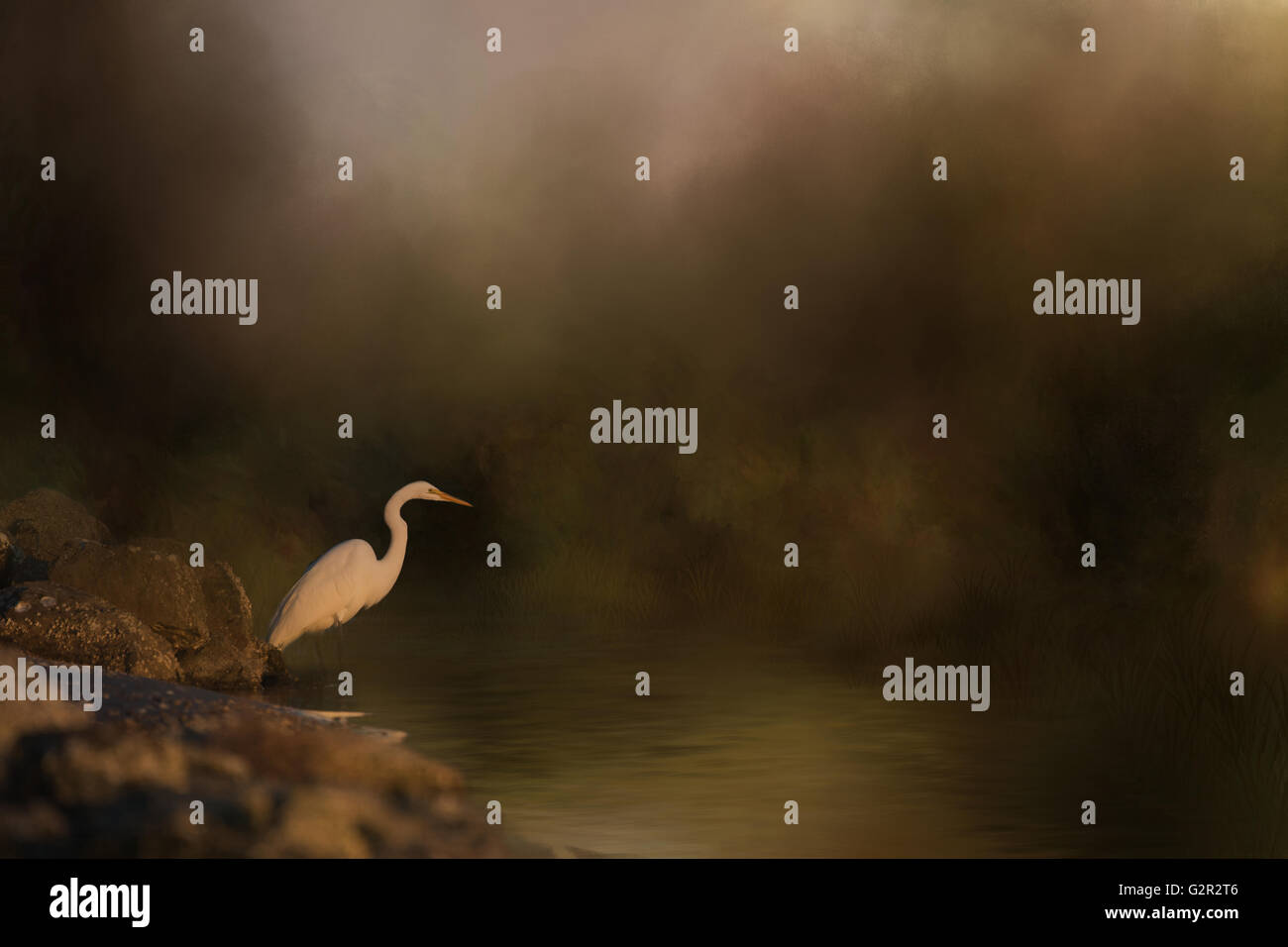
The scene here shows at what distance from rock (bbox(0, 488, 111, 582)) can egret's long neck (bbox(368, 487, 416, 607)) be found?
2.72 meters

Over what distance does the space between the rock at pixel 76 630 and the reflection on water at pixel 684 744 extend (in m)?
1.28

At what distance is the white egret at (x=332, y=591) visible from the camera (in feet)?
44.9

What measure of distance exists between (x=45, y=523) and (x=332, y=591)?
315 cm

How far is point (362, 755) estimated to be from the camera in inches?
364

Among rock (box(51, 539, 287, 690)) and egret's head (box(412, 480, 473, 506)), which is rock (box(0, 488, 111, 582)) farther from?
egret's head (box(412, 480, 473, 506))

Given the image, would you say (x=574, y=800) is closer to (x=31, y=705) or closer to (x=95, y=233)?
(x=31, y=705)

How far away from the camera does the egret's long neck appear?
46.3 feet

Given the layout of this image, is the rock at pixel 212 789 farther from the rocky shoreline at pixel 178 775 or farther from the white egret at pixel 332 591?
the white egret at pixel 332 591

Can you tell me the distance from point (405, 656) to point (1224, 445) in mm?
7176

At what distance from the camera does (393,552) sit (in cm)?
1430

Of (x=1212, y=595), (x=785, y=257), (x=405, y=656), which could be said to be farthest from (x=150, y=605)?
(x=785, y=257)

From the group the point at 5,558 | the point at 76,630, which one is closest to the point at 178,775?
the point at 76,630

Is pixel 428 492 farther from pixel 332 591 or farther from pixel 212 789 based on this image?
pixel 212 789

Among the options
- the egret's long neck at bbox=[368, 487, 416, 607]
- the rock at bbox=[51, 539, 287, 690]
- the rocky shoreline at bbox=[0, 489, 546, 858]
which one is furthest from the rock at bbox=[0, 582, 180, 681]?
the egret's long neck at bbox=[368, 487, 416, 607]
